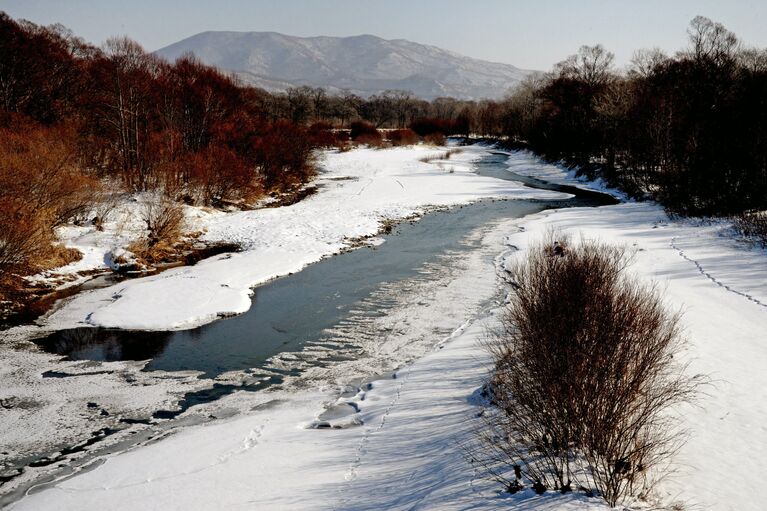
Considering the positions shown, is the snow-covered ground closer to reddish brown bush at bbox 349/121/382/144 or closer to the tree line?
the tree line

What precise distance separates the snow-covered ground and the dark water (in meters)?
1.98

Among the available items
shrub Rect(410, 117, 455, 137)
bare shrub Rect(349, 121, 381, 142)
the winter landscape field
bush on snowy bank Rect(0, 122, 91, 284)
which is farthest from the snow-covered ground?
shrub Rect(410, 117, 455, 137)

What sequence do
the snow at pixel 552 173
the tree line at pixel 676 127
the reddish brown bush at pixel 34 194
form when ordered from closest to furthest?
the reddish brown bush at pixel 34 194 < the tree line at pixel 676 127 < the snow at pixel 552 173

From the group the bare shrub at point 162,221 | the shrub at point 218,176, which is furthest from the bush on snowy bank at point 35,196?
the shrub at point 218,176

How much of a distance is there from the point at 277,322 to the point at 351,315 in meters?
1.98

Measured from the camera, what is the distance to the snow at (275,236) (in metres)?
14.5

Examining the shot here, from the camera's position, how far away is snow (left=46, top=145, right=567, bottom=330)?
47.4 ft

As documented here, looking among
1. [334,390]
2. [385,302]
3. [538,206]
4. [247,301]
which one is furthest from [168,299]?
[538,206]

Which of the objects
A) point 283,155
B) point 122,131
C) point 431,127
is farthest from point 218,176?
point 431,127

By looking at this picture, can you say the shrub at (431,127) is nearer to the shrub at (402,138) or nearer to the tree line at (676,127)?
the shrub at (402,138)

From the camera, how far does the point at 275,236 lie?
941 inches

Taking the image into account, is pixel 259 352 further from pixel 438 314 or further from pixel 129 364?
pixel 438 314

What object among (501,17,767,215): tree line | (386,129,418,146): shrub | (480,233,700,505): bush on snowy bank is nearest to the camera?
(480,233,700,505): bush on snowy bank

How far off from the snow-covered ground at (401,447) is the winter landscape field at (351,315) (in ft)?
0.15
